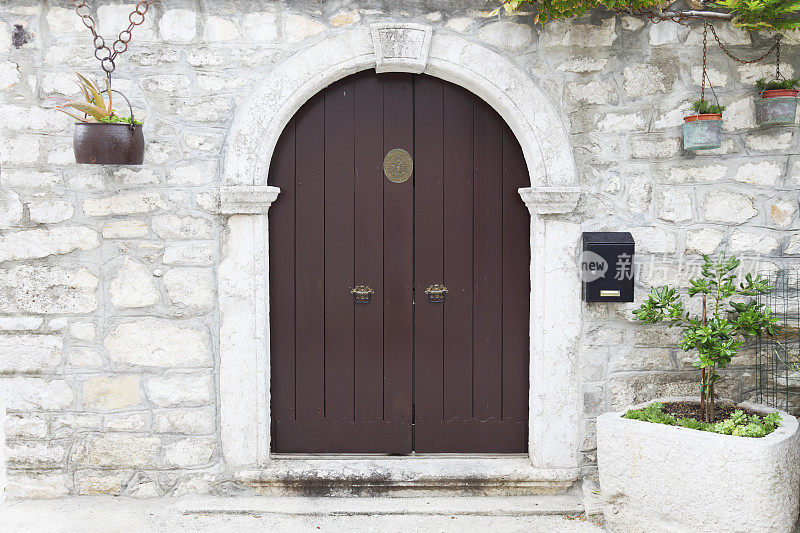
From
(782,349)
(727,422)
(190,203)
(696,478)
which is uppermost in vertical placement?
(190,203)

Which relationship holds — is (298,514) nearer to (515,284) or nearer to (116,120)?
(515,284)

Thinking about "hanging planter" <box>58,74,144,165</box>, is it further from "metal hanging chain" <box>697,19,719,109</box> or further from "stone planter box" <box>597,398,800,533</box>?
"metal hanging chain" <box>697,19,719,109</box>

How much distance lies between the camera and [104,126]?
3.15m

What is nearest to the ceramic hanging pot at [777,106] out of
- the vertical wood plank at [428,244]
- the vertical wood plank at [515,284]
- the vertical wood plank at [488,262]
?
the vertical wood plank at [515,284]

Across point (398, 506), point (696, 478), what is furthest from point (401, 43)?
point (696, 478)

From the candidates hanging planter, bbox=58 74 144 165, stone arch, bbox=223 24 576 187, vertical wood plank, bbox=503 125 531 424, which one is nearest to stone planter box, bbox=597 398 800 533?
vertical wood plank, bbox=503 125 531 424

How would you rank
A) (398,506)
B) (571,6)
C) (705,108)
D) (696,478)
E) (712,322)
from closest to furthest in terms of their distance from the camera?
(696,478) < (712,322) < (571,6) < (705,108) < (398,506)

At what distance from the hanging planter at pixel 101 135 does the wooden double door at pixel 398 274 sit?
2.38ft

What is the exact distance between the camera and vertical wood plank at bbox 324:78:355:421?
3594 millimetres

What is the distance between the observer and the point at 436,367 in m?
3.68

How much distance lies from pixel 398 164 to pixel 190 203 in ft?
3.60

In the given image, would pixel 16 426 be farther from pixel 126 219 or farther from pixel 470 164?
pixel 470 164

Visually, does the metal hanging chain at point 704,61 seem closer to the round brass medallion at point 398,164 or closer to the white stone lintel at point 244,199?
the round brass medallion at point 398,164

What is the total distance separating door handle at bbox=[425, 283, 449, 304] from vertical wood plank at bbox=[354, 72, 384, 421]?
0.86ft
